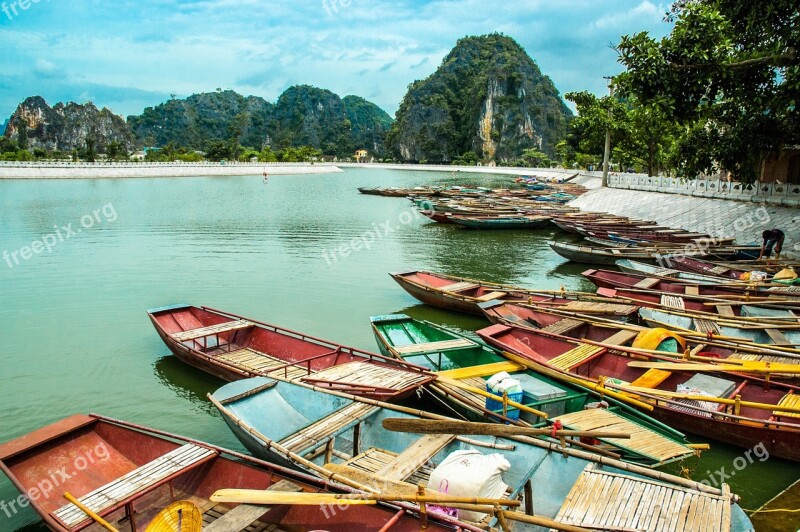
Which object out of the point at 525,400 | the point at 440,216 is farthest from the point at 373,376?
the point at 440,216

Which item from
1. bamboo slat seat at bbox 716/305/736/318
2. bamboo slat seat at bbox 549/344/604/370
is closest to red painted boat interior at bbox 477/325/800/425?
bamboo slat seat at bbox 549/344/604/370

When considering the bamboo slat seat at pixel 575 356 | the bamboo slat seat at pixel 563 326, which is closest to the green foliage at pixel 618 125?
→ the bamboo slat seat at pixel 563 326

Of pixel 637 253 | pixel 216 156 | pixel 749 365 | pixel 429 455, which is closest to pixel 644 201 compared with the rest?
pixel 637 253

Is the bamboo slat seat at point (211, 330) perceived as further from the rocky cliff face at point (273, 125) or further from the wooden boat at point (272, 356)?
the rocky cliff face at point (273, 125)

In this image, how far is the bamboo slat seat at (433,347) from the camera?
29.7 ft

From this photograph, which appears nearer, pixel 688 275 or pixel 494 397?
pixel 494 397

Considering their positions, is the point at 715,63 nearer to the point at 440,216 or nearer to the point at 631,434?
the point at 631,434

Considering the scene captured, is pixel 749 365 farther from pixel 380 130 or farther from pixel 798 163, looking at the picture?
pixel 380 130

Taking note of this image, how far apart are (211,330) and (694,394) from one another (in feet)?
26.3

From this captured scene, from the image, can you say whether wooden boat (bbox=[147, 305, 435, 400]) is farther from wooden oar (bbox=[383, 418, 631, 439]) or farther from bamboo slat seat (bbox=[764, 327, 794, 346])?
bamboo slat seat (bbox=[764, 327, 794, 346])

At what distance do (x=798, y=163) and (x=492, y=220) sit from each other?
48.6 feet

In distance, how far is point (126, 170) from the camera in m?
67.6

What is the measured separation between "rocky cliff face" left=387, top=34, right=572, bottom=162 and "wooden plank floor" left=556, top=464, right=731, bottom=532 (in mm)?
117819

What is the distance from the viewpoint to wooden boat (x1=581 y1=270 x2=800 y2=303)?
12656mm
